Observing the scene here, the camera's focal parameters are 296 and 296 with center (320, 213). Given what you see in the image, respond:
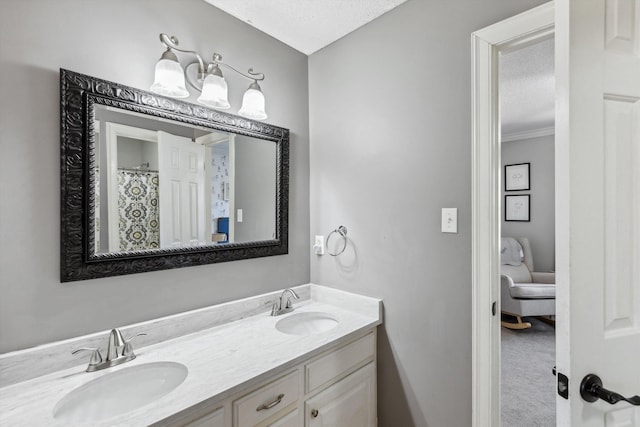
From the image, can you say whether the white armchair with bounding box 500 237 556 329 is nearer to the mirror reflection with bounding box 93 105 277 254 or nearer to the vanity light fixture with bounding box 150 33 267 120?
the mirror reflection with bounding box 93 105 277 254

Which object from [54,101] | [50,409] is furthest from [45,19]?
[50,409]

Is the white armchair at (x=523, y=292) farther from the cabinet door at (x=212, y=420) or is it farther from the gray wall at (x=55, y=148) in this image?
the cabinet door at (x=212, y=420)

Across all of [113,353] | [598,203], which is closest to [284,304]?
[113,353]

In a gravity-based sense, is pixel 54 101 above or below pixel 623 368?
above

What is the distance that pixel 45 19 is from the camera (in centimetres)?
108

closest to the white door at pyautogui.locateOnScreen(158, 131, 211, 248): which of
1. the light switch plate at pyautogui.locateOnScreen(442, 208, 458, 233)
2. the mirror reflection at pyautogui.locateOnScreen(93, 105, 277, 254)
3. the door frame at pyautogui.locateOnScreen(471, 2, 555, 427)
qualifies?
the mirror reflection at pyautogui.locateOnScreen(93, 105, 277, 254)

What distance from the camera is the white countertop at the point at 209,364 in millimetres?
886

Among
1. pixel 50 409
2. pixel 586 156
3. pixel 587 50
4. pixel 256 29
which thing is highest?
pixel 256 29

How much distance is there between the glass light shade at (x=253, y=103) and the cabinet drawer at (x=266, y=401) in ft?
4.26

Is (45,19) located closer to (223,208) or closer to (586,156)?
(223,208)

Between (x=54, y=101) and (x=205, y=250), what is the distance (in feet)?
2.73

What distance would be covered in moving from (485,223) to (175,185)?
1425mm

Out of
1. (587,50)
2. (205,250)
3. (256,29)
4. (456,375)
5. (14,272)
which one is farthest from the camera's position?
(256,29)

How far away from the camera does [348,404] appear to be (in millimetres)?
1477
